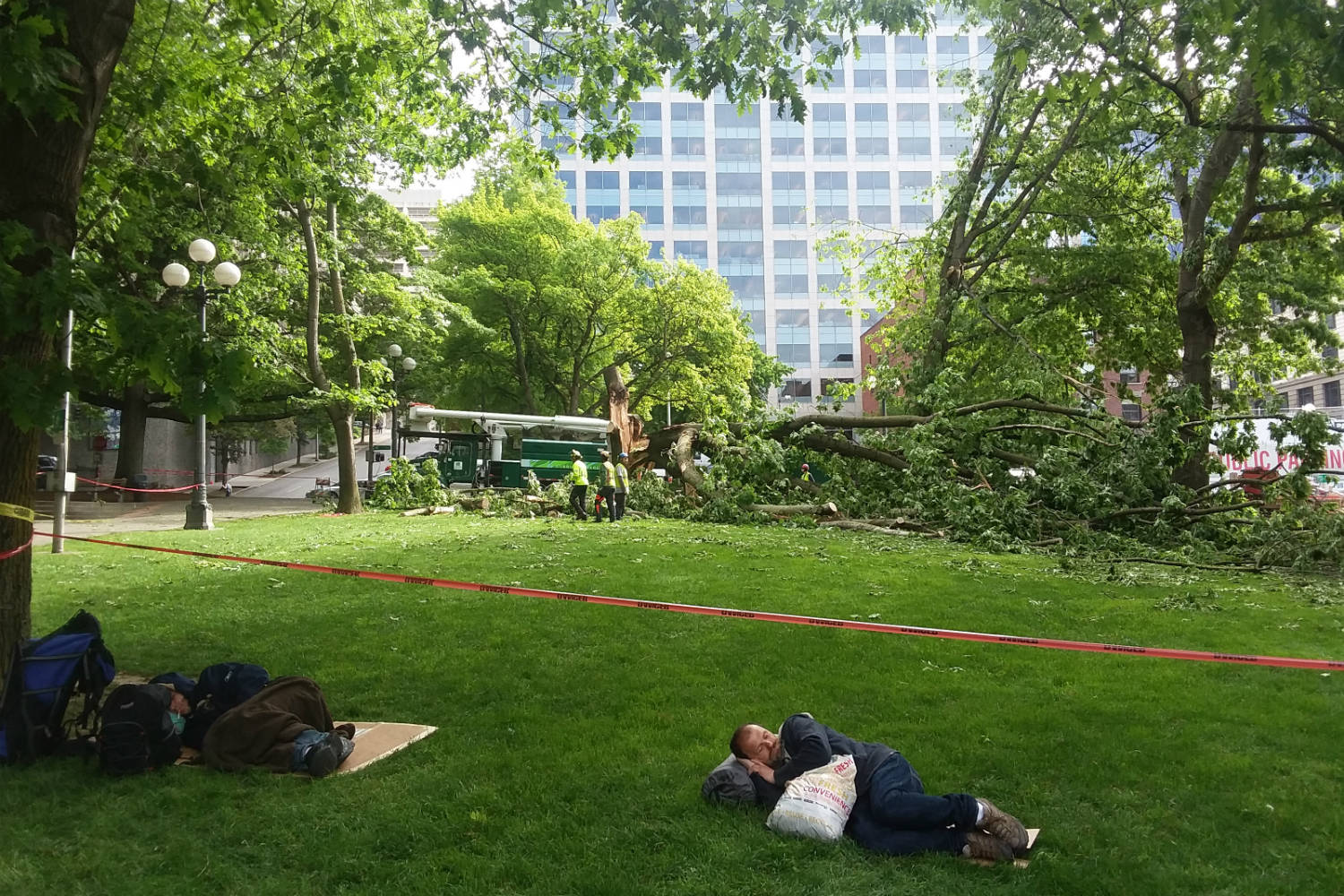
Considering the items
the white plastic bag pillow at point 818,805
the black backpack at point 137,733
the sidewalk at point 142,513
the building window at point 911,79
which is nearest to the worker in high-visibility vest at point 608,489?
the sidewalk at point 142,513

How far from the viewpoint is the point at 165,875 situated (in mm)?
3230

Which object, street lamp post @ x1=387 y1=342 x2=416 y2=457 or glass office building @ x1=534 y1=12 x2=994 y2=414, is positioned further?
glass office building @ x1=534 y1=12 x2=994 y2=414

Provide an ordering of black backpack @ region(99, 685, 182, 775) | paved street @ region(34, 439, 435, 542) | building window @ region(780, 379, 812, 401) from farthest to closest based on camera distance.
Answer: building window @ region(780, 379, 812, 401) → paved street @ region(34, 439, 435, 542) → black backpack @ region(99, 685, 182, 775)

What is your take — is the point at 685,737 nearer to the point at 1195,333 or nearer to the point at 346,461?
the point at 1195,333

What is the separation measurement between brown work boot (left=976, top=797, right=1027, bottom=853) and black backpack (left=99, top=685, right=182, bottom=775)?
384 cm

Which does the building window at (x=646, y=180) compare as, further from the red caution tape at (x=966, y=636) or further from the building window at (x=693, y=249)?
the red caution tape at (x=966, y=636)

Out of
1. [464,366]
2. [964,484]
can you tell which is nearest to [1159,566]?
[964,484]

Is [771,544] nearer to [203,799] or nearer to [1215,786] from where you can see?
[1215,786]

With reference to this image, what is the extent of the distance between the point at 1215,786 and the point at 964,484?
10511 mm

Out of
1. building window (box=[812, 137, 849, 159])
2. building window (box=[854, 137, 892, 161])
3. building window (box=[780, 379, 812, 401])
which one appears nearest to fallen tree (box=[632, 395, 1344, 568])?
building window (box=[780, 379, 812, 401])

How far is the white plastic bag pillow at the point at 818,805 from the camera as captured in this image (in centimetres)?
345

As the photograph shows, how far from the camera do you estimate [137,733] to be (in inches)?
162

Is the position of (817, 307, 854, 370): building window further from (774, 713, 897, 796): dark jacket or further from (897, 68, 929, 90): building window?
(774, 713, 897, 796): dark jacket

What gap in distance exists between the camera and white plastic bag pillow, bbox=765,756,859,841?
345cm
